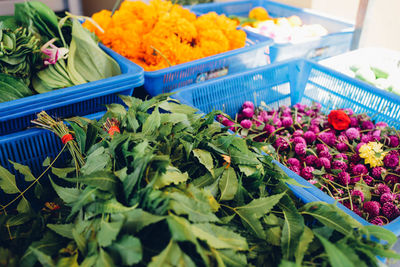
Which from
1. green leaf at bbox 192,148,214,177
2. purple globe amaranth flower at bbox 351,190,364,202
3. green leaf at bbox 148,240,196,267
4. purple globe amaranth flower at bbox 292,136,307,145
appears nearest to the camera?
green leaf at bbox 148,240,196,267

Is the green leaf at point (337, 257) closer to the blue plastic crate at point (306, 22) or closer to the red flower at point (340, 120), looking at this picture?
the red flower at point (340, 120)

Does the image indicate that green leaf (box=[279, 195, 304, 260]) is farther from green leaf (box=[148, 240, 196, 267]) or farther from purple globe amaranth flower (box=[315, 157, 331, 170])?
purple globe amaranth flower (box=[315, 157, 331, 170])

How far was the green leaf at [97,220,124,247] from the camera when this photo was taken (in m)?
0.55

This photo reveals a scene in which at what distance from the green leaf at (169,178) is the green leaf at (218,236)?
0.11 metres

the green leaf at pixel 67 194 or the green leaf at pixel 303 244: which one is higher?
the green leaf at pixel 67 194

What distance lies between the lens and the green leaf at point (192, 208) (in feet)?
1.95

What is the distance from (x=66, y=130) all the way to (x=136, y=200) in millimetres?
449

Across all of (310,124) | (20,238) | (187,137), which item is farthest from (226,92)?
(20,238)

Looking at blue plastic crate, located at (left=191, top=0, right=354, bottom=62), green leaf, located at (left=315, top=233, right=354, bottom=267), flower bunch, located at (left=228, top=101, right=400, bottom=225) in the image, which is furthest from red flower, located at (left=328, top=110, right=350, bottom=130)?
green leaf, located at (left=315, top=233, right=354, bottom=267)

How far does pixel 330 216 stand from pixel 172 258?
38 cm

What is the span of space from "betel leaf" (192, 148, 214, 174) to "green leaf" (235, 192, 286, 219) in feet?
0.39

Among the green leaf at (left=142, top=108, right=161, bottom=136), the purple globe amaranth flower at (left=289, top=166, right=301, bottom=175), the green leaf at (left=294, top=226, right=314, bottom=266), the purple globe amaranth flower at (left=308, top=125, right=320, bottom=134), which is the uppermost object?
the green leaf at (left=142, top=108, right=161, bottom=136)

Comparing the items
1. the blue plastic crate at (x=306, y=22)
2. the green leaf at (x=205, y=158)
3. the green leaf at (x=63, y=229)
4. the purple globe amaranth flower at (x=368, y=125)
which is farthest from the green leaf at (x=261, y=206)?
the blue plastic crate at (x=306, y=22)

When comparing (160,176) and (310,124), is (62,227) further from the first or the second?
(310,124)
